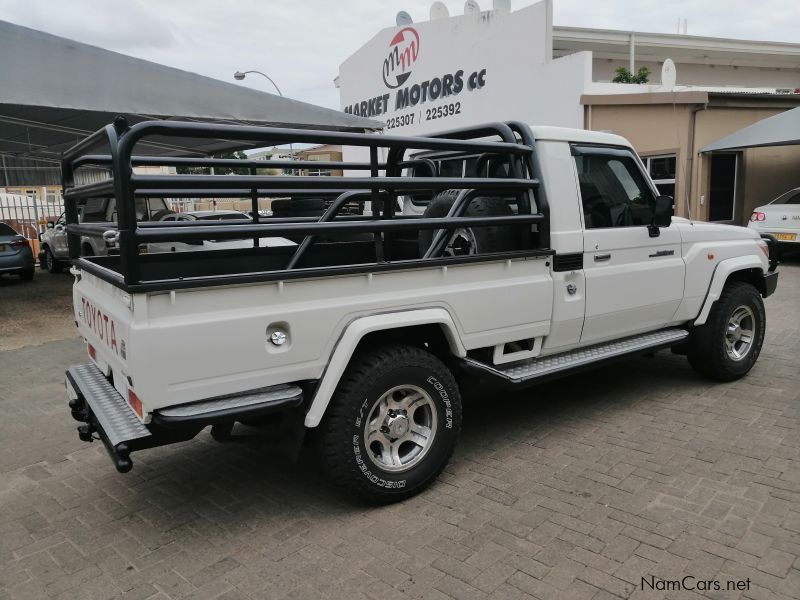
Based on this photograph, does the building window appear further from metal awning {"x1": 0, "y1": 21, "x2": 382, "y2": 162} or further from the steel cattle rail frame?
the steel cattle rail frame

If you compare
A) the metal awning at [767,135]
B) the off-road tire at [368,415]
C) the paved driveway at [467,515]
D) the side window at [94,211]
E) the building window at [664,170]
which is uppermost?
the metal awning at [767,135]

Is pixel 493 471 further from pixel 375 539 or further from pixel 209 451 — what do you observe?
pixel 209 451

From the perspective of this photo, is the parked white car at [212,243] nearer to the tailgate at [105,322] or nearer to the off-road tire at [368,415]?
the tailgate at [105,322]

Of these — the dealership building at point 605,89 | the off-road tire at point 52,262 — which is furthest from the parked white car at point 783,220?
the off-road tire at point 52,262

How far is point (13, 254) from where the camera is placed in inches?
498

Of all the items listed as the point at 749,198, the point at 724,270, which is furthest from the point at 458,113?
the point at 724,270

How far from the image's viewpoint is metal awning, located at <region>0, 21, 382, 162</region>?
353 inches

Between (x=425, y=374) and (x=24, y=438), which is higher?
(x=425, y=374)

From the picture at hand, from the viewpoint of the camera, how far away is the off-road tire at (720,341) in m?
5.04

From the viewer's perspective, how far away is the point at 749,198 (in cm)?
1575

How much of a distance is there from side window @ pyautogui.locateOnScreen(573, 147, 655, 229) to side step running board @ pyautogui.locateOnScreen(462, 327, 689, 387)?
870 millimetres

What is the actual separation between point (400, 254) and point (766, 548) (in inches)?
114

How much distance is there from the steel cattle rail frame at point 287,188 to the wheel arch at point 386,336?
0.89ft

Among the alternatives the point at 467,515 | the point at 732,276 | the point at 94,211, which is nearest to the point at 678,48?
the point at 732,276
